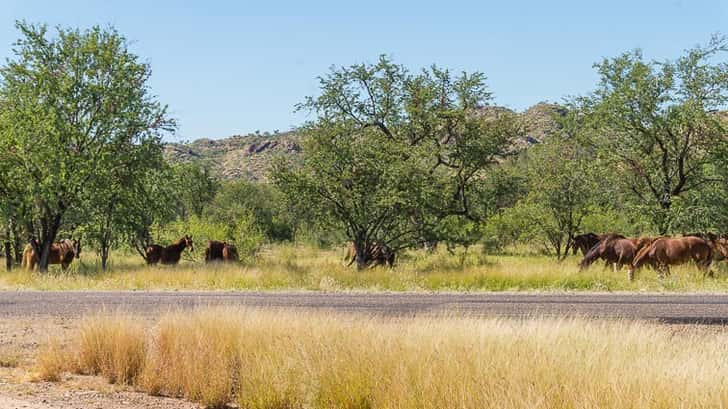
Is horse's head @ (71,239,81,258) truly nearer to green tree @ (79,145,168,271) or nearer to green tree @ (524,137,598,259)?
green tree @ (79,145,168,271)

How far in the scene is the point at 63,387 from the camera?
9.32 meters

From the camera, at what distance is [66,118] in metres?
26.1

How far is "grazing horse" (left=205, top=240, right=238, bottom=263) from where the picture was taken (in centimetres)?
2998

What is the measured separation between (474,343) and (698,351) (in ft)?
9.13

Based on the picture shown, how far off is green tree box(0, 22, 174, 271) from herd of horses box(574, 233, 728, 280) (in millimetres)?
18028

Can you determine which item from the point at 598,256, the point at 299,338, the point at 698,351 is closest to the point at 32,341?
the point at 299,338

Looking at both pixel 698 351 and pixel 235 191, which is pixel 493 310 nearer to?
pixel 698 351

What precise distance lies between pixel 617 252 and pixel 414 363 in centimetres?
1889

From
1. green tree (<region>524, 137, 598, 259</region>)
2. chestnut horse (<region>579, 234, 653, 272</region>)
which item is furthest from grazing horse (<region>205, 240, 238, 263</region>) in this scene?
green tree (<region>524, 137, 598, 259</region>)

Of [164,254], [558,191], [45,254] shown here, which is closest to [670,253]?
[558,191]

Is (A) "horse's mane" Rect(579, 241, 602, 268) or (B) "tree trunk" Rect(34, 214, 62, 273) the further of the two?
(B) "tree trunk" Rect(34, 214, 62, 273)

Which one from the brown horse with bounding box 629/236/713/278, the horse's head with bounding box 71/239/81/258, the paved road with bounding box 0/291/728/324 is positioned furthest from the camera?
the horse's head with bounding box 71/239/81/258

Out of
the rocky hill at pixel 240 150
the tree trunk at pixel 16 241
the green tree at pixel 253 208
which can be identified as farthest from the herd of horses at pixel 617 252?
the rocky hill at pixel 240 150

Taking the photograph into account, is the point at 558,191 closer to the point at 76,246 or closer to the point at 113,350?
the point at 76,246
